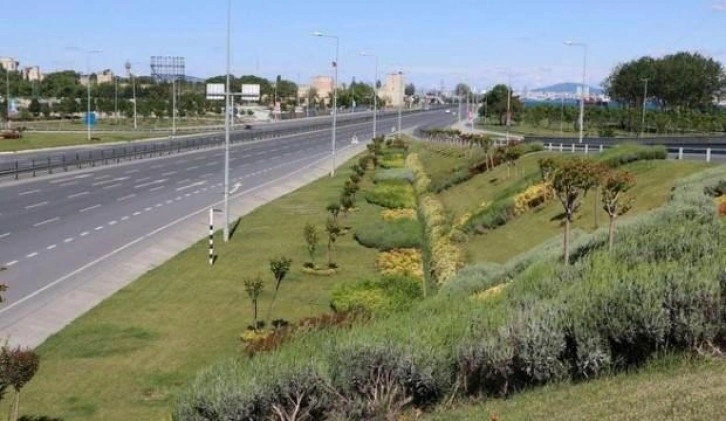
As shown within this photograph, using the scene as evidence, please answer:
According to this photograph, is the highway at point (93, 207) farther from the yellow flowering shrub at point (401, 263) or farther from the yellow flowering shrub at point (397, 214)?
the yellow flowering shrub at point (397, 214)

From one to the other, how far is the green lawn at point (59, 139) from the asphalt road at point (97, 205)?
13.6 meters

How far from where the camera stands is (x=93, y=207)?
44.2 meters

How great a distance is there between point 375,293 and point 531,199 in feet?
46.0

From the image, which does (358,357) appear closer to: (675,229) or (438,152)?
(675,229)

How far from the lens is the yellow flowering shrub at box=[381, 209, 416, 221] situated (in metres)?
42.5

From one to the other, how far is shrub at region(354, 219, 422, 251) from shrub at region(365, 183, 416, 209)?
30.4 ft

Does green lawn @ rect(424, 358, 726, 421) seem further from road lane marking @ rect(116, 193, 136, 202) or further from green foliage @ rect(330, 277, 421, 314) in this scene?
road lane marking @ rect(116, 193, 136, 202)

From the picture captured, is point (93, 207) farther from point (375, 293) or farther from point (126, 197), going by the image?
point (375, 293)

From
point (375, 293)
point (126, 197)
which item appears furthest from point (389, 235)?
point (126, 197)

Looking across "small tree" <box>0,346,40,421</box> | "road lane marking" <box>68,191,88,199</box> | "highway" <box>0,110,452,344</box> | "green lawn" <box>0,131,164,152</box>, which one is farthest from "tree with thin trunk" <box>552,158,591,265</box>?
"green lawn" <box>0,131,164,152</box>

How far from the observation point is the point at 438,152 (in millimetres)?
79625

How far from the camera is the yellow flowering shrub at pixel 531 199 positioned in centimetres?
3634

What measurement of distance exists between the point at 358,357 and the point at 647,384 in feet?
12.3

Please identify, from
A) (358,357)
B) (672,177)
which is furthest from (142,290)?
(672,177)
